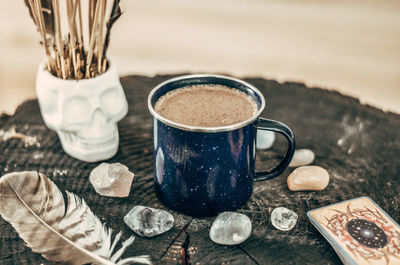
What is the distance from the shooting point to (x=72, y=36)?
32.5 inches

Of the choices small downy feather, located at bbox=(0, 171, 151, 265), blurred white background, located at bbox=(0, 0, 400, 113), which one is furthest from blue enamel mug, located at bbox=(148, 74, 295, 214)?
blurred white background, located at bbox=(0, 0, 400, 113)

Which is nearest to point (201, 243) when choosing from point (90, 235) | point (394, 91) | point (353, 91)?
point (90, 235)

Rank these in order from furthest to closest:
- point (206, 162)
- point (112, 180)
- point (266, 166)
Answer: point (266, 166) → point (112, 180) → point (206, 162)

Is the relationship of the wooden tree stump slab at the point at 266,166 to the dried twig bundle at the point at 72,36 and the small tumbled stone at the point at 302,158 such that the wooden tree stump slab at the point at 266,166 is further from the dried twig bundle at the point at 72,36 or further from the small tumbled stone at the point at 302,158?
the dried twig bundle at the point at 72,36

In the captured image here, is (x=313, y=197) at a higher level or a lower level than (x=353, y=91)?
higher

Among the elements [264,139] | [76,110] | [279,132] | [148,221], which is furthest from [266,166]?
[76,110]

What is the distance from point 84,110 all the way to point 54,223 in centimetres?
23

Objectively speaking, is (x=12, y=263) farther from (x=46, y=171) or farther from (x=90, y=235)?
(x=46, y=171)

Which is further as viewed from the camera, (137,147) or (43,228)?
(137,147)

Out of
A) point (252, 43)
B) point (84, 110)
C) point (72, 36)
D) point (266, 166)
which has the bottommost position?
point (252, 43)

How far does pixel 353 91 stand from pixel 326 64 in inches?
10.1

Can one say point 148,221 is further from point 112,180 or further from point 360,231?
point 360,231

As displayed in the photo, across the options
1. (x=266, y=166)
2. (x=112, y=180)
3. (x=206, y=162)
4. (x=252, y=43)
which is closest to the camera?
Result: (x=206, y=162)

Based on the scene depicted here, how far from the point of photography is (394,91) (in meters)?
1.99
